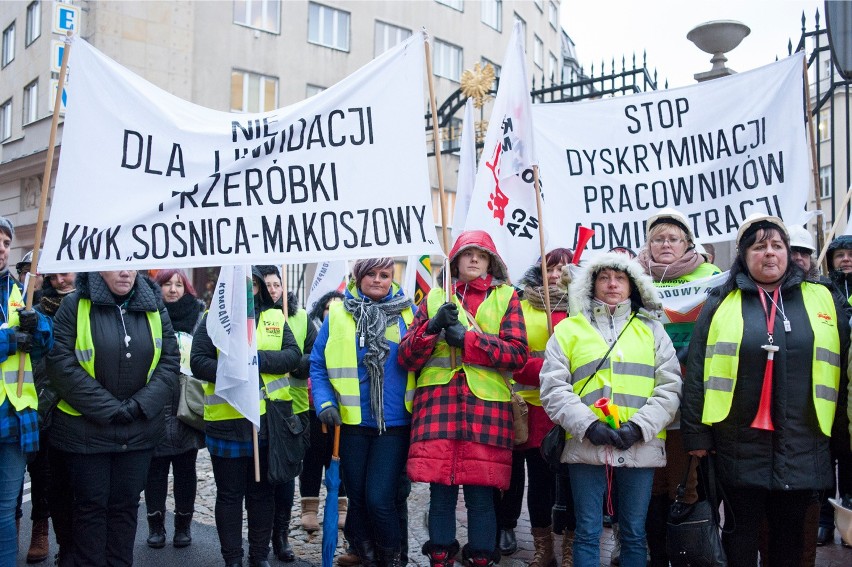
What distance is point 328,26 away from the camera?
83.4ft

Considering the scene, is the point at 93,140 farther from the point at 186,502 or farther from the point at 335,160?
the point at 186,502

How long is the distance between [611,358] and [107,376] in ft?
9.03

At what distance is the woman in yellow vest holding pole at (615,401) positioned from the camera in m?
4.09

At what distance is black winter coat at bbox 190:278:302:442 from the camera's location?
16.3 ft

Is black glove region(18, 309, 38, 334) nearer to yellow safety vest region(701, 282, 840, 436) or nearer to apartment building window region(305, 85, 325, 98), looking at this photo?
yellow safety vest region(701, 282, 840, 436)

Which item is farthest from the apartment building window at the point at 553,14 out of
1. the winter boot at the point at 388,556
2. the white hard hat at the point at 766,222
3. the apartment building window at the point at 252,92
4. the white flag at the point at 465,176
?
the winter boot at the point at 388,556

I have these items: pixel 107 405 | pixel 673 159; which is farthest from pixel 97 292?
pixel 673 159

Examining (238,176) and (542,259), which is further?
(542,259)

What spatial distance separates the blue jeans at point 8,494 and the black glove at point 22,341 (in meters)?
0.52

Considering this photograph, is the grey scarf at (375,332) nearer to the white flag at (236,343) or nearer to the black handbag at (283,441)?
the white flag at (236,343)

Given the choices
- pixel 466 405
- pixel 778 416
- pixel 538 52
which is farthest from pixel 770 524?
pixel 538 52

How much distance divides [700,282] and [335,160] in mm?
2222

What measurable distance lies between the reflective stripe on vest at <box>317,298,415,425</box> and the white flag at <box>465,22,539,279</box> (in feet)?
2.93

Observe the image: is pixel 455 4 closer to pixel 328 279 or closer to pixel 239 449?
pixel 328 279
